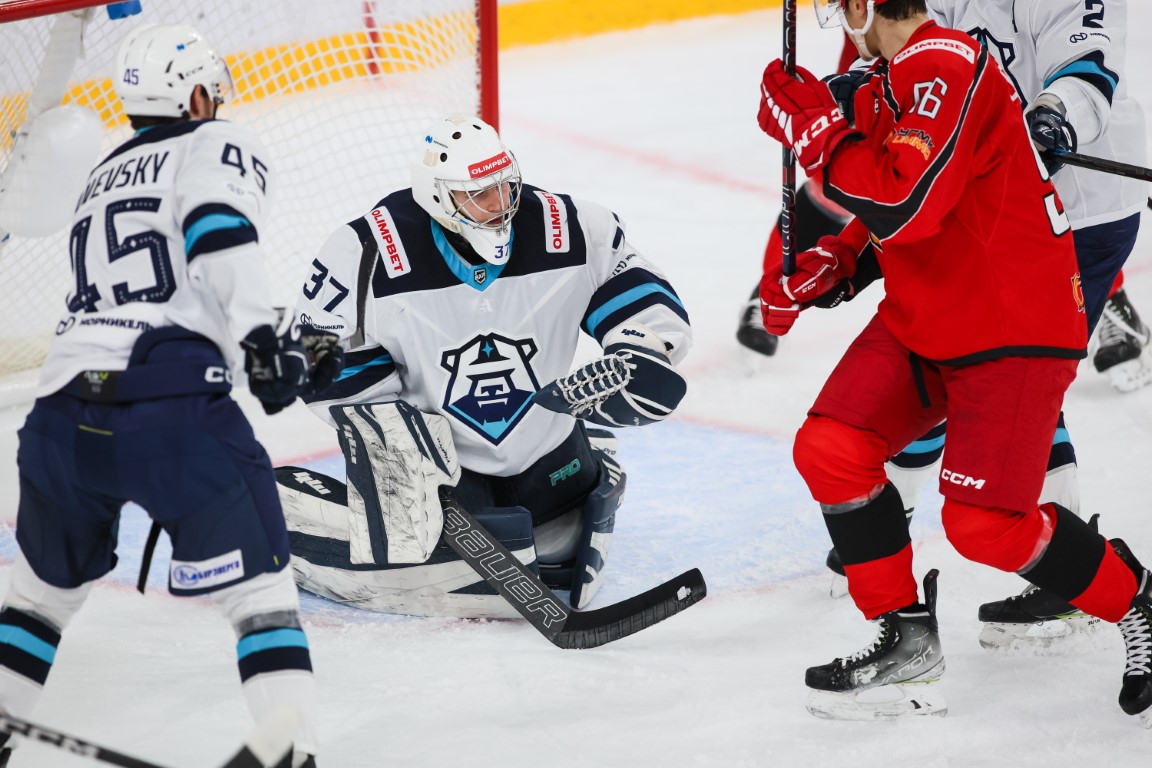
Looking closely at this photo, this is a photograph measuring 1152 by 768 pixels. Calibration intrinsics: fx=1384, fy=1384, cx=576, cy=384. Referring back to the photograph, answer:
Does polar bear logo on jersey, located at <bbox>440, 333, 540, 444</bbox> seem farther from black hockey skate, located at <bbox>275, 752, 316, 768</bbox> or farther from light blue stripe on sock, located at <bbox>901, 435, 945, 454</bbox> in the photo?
black hockey skate, located at <bbox>275, 752, 316, 768</bbox>

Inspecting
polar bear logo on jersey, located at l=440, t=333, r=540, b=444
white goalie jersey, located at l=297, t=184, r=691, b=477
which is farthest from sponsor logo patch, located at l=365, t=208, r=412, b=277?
polar bear logo on jersey, located at l=440, t=333, r=540, b=444

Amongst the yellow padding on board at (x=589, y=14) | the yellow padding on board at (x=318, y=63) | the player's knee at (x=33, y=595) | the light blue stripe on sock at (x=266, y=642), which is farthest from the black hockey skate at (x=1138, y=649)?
the yellow padding on board at (x=589, y=14)

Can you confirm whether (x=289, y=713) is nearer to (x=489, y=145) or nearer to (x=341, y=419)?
(x=341, y=419)

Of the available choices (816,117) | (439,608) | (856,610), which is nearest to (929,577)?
(856,610)

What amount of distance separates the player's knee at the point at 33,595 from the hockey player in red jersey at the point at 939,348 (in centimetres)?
116

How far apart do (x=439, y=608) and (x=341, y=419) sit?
42cm

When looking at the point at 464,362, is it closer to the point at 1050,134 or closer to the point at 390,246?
the point at 390,246

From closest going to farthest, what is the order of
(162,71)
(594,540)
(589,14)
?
(162,71), (594,540), (589,14)

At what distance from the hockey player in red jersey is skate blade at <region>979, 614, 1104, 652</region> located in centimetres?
24

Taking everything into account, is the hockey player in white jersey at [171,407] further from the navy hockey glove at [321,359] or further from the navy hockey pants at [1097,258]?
the navy hockey pants at [1097,258]

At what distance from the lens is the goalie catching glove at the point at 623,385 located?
2.52 metres

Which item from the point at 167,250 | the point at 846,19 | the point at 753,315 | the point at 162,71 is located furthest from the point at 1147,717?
the point at 753,315

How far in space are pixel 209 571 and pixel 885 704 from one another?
112cm

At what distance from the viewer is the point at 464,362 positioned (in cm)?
263
